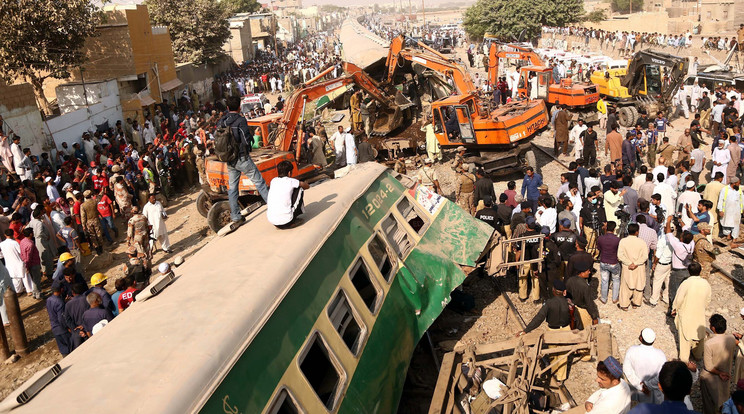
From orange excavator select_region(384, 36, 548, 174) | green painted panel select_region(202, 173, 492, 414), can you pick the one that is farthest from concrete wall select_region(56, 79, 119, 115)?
green painted panel select_region(202, 173, 492, 414)

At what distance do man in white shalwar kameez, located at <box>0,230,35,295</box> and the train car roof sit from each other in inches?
257

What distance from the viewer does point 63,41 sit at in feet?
70.6

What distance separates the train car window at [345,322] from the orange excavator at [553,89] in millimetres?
18066

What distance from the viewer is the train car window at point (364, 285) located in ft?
21.9

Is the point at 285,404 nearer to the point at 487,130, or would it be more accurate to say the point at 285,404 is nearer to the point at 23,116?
the point at 487,130

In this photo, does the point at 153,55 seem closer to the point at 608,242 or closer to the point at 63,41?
the point at 63,41

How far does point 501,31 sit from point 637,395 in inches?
2002

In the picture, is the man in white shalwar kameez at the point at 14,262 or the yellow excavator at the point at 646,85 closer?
the man in white shalwar kameez at the point at 14,262

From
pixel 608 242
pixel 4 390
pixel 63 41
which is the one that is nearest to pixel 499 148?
pixel 608 242

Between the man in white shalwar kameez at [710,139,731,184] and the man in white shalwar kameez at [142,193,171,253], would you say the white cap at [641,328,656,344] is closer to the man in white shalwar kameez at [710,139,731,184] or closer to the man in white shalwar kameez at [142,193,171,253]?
the man in white shalwar kameez at [710,139,731,184]

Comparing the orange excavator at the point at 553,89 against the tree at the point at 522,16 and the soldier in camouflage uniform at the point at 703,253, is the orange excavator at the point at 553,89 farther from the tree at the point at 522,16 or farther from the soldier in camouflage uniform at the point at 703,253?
the tree at the point at 522,16

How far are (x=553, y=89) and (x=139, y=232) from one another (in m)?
16.6

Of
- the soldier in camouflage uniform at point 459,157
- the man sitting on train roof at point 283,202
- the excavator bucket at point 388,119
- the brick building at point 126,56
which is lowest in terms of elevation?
the soldier in camouflage uniform at point 459,157

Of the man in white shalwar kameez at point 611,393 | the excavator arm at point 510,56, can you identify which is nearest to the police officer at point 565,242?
the man in white shalwar kameez at point 611,393
